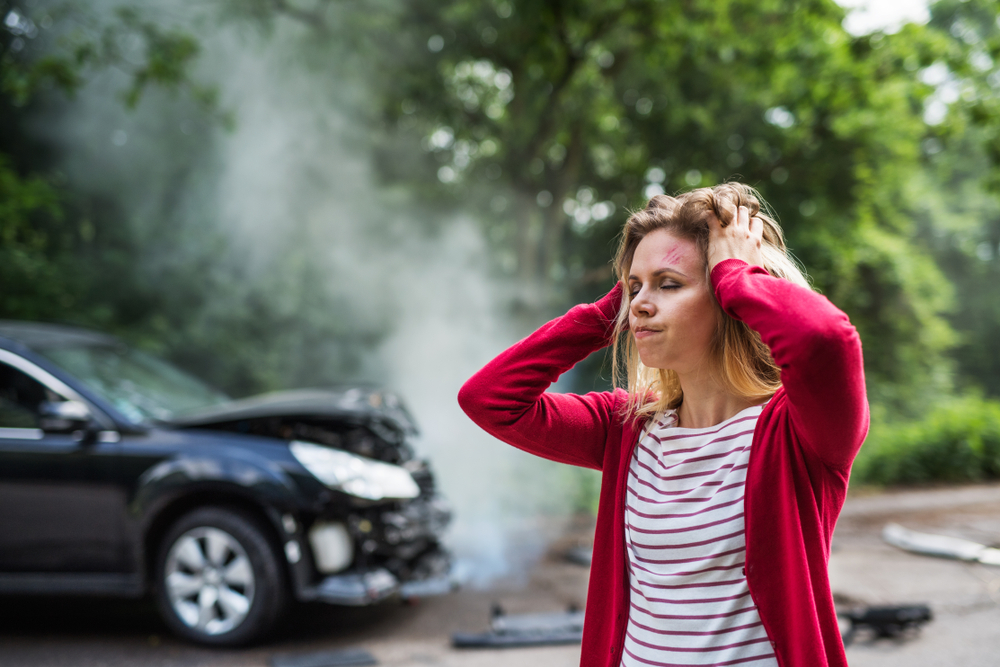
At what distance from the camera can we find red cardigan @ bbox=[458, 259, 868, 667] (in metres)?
1.25

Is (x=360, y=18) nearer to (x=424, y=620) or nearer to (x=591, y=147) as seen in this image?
(x=591, y=147)

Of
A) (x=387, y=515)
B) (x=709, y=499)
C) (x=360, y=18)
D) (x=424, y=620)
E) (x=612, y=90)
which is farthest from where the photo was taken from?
(x=612, y=90)

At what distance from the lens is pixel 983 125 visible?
838 cm

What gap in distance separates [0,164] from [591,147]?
22.1 feet

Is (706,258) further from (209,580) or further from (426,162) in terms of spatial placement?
(426,162)

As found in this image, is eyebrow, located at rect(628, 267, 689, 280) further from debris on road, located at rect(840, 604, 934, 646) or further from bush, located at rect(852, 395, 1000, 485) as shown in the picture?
bush, located at rect(852, 395, 1000, 485)

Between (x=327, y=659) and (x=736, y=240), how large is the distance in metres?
3.17

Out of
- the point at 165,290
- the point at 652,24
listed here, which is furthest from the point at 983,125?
the point at 165,290

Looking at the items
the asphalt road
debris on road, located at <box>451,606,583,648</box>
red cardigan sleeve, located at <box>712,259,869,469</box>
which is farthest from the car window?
red cardigan sleeve, located at <box>712,259,869,469</box>

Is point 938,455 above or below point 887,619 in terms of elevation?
above

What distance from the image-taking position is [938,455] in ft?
29.4

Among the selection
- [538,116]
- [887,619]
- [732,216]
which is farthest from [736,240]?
[538,116]

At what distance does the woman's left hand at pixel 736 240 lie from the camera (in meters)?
1.49

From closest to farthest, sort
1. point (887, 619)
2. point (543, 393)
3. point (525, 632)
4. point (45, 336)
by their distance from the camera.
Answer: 1. point (543, 393)
2. point (887, 619)
3. point (525, 632)
4. point (45, 336)
